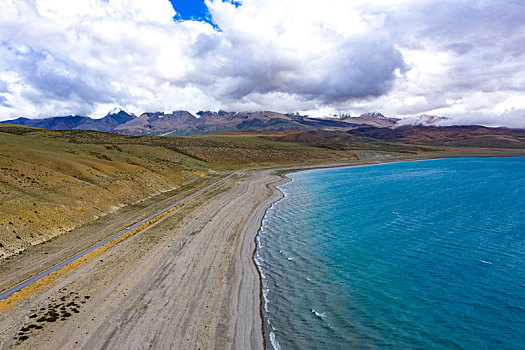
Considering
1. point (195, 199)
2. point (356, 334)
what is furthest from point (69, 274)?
point (195, 199)

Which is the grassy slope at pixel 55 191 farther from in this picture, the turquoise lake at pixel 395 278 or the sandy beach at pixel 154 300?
the turquoise lake at pixel 395 278

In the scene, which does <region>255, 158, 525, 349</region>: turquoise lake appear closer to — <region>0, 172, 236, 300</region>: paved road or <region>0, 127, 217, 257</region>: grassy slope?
<region>0, 172, 236, 300</region>: paved road

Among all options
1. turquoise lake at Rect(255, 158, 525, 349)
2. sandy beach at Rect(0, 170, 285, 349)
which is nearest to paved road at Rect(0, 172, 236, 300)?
sandy beach at Rect(0, 170, 285, 349)

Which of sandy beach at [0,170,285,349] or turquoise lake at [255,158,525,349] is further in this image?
turquoise lake at [255,158,525,349]

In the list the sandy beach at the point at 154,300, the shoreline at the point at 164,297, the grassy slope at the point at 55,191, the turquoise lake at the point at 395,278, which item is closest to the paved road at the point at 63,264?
the sandy beach at the point at 154,300

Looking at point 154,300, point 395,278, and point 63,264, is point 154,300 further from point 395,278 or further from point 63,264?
point 395,278

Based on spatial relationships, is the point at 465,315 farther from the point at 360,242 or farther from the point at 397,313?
the point at 360,242

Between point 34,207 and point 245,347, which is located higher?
point 34,207
